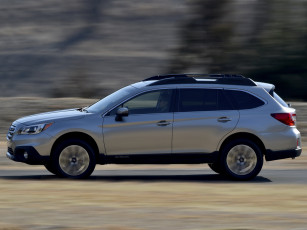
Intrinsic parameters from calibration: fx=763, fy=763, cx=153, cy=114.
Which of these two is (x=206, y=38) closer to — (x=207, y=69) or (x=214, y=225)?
(x=207, y=69)

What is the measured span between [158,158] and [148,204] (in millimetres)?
2805

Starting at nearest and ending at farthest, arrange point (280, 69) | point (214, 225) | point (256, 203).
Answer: point (214, 225)
point (256, 203)
point (280, 69)

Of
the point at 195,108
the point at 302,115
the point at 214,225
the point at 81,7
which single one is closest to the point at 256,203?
the point at 214,225

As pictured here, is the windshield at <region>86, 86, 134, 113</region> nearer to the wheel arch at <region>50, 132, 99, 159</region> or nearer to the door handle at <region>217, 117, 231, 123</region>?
the wheel arch at <region>50, 132, 99, 159</region>

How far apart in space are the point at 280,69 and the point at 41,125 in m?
18.5

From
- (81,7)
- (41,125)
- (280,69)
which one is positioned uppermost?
(81,7)

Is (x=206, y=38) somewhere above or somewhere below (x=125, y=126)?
above

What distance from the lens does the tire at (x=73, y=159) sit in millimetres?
12484

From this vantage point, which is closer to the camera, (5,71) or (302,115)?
(302,115)

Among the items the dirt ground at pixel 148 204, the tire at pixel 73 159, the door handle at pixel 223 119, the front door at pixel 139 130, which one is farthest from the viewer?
the door handle at pixel 223 119

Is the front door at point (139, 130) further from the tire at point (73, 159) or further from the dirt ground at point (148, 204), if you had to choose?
the dirt ground at point (148, 204)

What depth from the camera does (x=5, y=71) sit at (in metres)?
50.9

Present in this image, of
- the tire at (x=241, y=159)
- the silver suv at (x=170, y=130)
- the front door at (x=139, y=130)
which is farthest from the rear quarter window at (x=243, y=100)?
the front door at (x=139, y=130)

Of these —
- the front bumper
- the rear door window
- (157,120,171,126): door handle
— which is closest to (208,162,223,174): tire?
the rear door window
